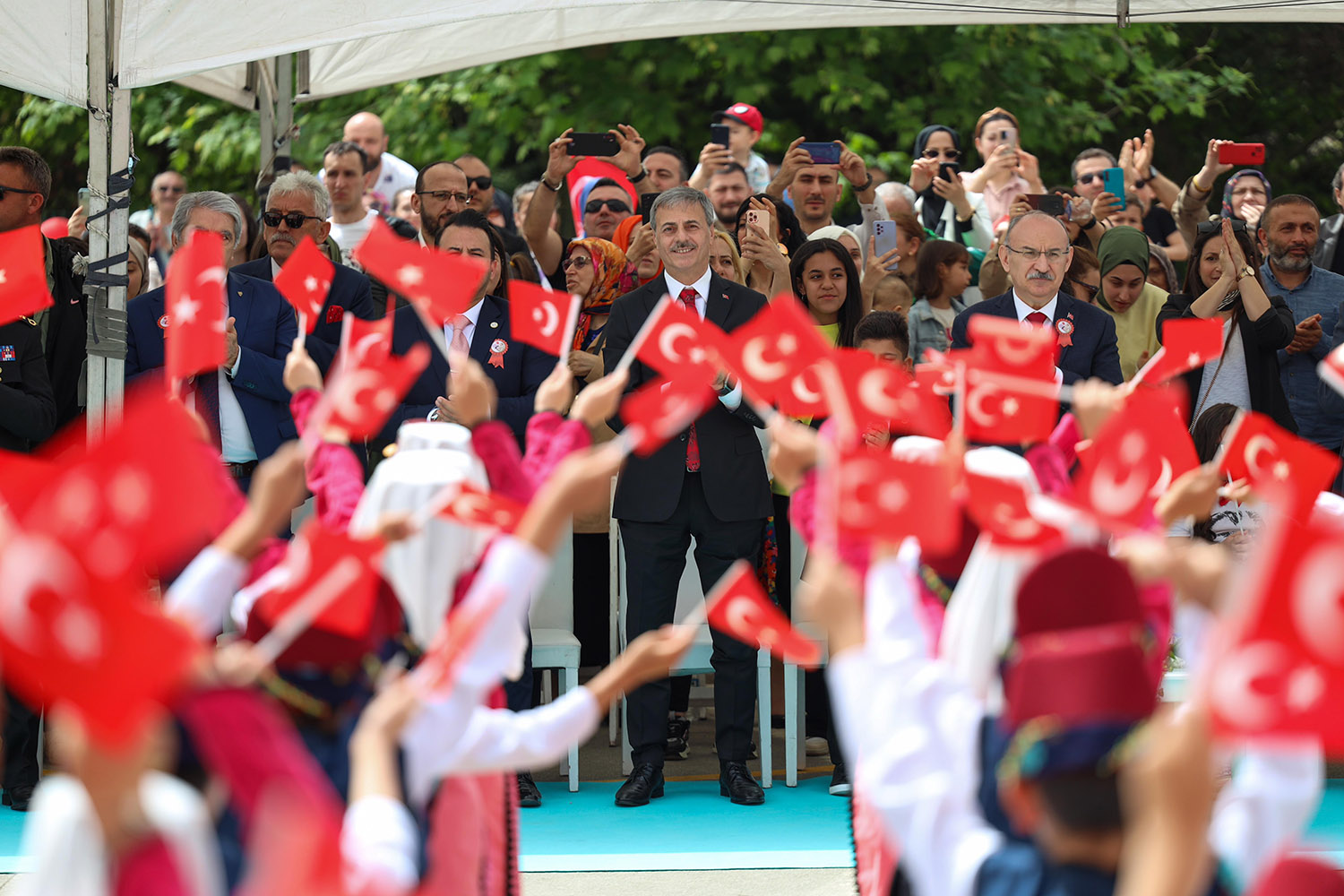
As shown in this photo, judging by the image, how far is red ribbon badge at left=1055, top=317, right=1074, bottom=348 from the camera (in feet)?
19.4

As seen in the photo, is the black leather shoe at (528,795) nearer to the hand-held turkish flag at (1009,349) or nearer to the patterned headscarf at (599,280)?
the patterned headscarf at (599,280)

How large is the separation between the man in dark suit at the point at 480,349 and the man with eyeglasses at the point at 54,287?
1222 millimetres

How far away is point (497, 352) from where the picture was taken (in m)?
6.00

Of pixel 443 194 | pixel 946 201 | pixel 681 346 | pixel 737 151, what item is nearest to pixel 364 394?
pixel 681 346

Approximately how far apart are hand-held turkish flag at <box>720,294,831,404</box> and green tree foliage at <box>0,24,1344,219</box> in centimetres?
791

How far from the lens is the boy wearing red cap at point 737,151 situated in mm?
7797

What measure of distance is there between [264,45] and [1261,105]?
10.8m

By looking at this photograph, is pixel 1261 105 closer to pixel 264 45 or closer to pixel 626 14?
pixel 626 14

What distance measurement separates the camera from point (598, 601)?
7043mm

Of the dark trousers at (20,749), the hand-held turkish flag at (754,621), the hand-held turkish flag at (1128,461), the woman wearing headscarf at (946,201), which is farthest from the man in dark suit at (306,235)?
the hand-held turkish flag at (1128,461)

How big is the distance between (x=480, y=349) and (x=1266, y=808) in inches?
157

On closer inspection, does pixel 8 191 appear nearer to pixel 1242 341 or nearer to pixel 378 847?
pixel 378 847

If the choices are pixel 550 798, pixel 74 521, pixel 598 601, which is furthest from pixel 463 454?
pixel 598 601

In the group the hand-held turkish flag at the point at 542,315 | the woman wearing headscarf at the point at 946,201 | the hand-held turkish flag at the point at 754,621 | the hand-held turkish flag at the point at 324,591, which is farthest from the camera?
the woman wearing headscarf at the point at 946,201
